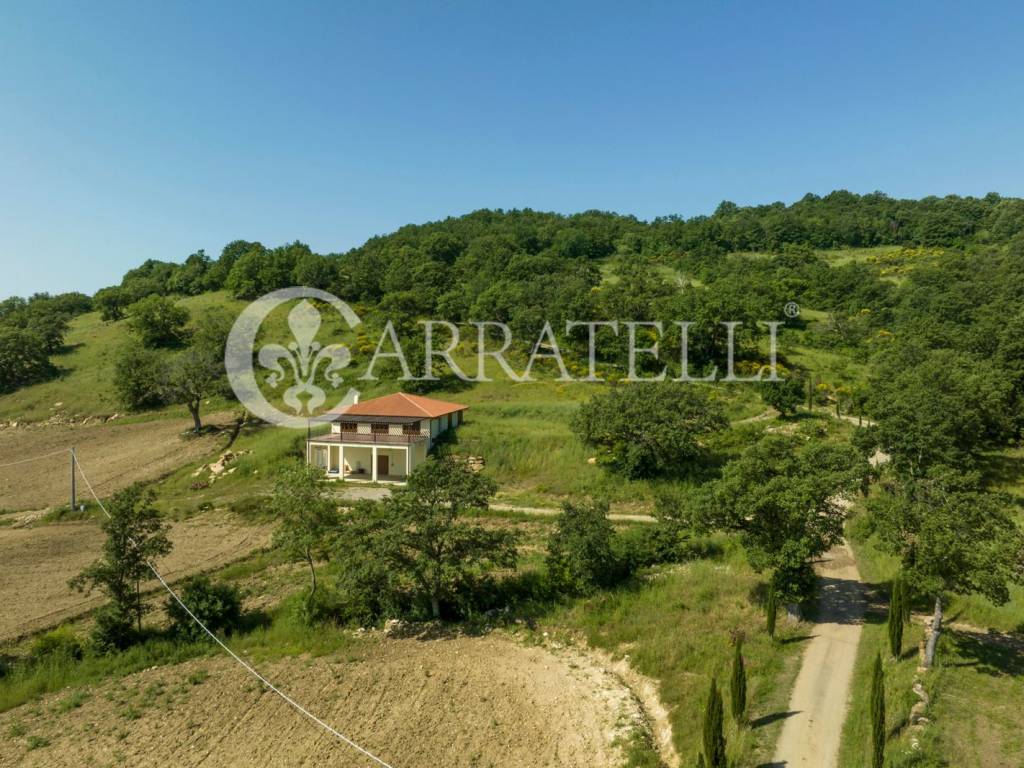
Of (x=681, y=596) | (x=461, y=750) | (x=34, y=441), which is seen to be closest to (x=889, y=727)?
(x=681, y=596)

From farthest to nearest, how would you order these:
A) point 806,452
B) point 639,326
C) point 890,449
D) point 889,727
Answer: point 639,326
point 890,449
point 806,452
point 889,727

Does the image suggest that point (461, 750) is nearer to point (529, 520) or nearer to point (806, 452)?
point (806, 452)

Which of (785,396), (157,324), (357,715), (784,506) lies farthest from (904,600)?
(157,324)

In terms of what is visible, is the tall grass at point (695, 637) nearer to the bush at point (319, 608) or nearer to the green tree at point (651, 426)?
the bush at point (319, 608)

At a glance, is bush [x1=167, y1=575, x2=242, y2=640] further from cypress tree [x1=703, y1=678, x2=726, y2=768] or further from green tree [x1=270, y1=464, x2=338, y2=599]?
cypress tree [x1=703, y1=678, x2=726, y2=768]

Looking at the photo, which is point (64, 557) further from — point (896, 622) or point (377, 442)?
point (896, 622)

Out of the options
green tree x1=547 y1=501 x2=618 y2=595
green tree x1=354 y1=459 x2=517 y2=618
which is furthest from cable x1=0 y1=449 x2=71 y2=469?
green tree x1=547 y1=501 x2=618 y2=595
